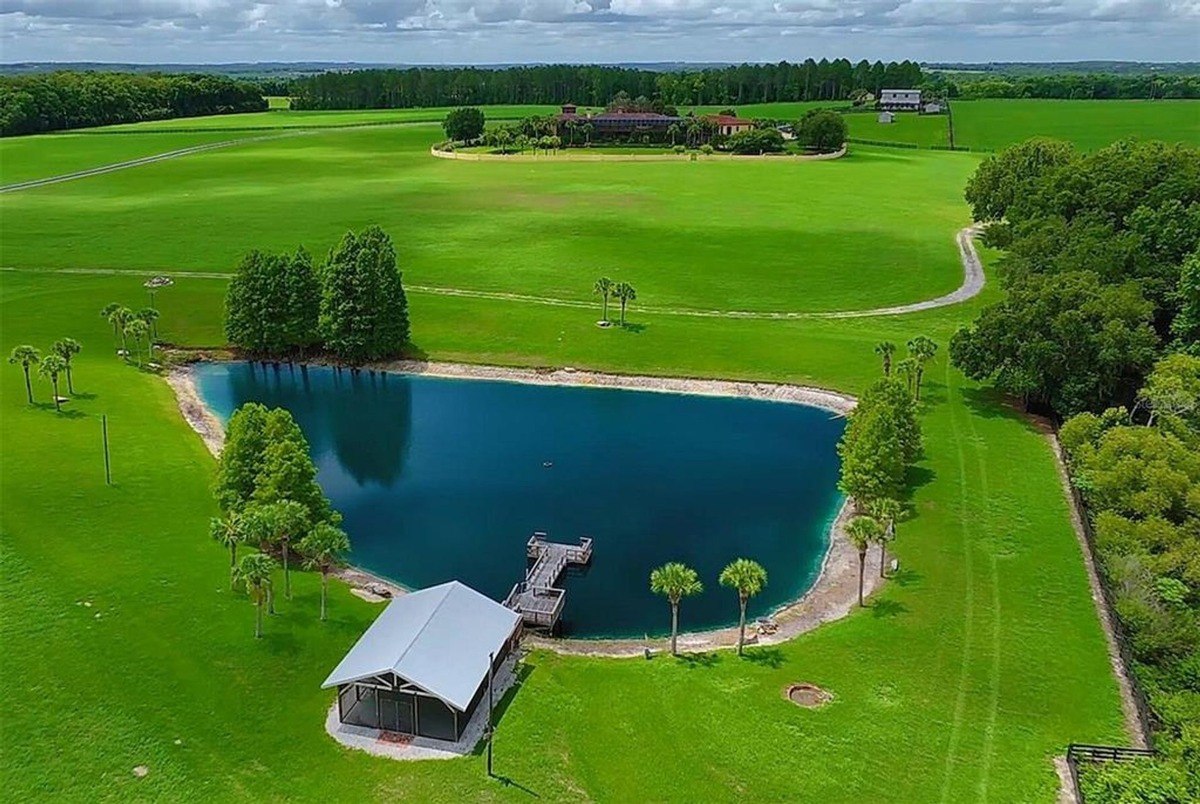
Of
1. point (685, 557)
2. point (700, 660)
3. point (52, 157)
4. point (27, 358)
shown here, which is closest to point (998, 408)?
point (685, 557)

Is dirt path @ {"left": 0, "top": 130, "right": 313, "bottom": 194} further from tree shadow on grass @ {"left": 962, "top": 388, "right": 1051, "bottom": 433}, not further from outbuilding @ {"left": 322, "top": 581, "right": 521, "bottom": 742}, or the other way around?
tree shadow on grass @ {"left": 962, "top": 388, "right": 1051, "bottom": 433}

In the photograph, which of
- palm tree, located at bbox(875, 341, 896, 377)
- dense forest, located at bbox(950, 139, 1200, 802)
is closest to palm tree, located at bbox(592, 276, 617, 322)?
palm tree, located at bbox(875, 341, 896, 377)

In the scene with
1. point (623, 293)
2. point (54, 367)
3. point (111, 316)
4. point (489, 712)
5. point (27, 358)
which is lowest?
point (489, 712)

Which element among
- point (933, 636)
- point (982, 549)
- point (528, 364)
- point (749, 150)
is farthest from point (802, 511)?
point (749, 150)

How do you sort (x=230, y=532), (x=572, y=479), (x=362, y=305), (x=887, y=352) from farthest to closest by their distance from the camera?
(x=362, y=305), (x=887, y=352), (x=572, y=479), (x=230, y=532)

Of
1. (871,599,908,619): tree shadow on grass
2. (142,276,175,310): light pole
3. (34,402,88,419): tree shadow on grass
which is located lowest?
(871,599,908,619): tree shadow on grass

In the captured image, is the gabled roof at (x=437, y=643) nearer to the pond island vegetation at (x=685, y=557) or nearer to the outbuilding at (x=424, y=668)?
the outbuilding at (x=424, y=668)

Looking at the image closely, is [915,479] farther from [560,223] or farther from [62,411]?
[560,223]
